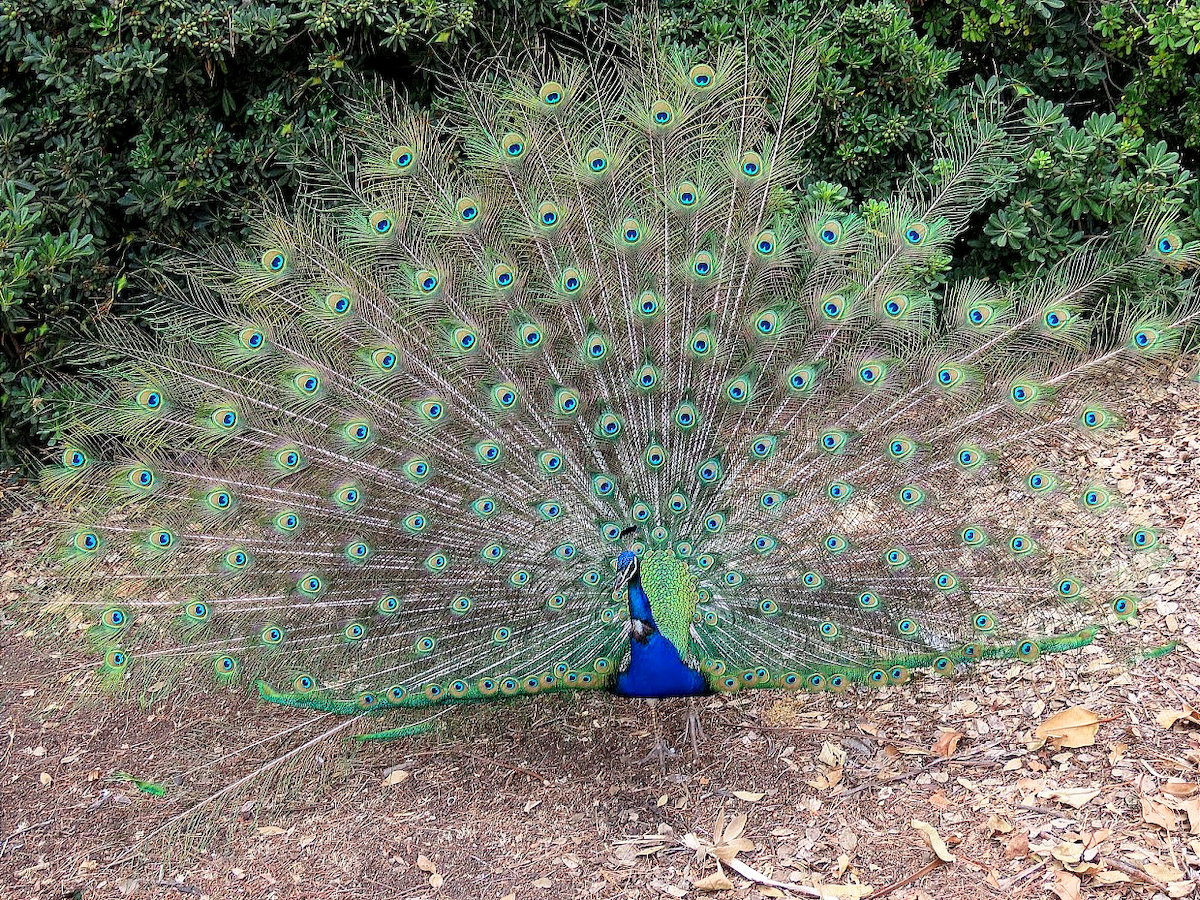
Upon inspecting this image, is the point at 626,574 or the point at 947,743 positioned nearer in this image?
the point at 626,574

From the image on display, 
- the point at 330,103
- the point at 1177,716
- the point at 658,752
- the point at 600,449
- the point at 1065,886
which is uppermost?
the point at 330,103

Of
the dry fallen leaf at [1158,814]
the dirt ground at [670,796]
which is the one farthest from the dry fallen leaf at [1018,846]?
the dry fallen leaf at [1158,814]

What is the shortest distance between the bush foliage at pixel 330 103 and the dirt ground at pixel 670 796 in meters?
2.23

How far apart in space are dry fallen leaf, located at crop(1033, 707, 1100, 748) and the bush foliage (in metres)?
3.02

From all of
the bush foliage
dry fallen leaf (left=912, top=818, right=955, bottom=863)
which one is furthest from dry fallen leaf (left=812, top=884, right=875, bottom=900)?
the bush foliage

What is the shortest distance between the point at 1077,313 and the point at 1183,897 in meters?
2.19

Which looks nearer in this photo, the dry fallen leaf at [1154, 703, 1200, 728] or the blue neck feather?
the dry fallen leaf at [1154, 703, 1200, 728]

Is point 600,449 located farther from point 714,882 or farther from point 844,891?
point 844,891

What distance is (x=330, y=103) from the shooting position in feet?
19.3

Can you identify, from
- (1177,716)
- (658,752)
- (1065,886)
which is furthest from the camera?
(658,752)

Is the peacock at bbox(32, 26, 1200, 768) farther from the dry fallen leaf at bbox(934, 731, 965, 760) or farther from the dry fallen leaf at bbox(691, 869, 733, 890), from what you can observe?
the dry fallen leaf at bbox(691, 869, 733, 890)

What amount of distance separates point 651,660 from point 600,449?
2.92 ft

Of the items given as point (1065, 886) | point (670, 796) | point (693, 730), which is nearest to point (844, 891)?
point (1065, 886)

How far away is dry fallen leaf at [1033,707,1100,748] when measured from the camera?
13.7ft
